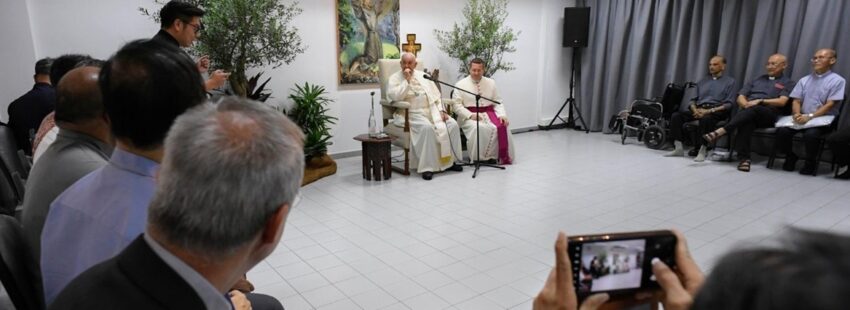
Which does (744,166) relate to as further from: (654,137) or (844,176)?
(654,137)

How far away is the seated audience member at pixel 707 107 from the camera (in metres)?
5.82

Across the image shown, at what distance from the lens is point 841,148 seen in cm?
487

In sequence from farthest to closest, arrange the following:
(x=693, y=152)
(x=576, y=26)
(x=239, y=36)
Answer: (x=576, y=26)
(x=693, y=152)
(x=239, y=36)

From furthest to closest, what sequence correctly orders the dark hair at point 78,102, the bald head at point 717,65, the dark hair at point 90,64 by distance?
the bald head at point 717,65
the dark hair at point 90,64
the dark hair at point 78,102

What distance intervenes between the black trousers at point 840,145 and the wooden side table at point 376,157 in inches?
173

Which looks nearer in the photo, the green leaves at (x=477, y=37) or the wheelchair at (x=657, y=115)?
the wheelchair at (x=657, y=115)

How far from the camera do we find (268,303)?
169cm

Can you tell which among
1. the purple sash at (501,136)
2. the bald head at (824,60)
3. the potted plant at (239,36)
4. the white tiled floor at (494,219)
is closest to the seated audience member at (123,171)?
the white tiled floor at (494,219)

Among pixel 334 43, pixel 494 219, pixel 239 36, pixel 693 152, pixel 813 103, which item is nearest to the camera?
pixel 494 219

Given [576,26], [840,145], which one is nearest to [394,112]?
[576,26]

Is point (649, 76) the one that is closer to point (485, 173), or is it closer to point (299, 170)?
point (485, 173)

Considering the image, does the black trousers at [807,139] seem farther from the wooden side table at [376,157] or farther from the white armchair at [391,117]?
the wooden side table at [376,157]

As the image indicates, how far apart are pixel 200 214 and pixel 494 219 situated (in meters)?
3.15

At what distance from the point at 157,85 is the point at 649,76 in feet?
23.4
